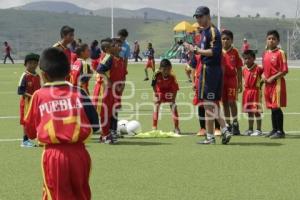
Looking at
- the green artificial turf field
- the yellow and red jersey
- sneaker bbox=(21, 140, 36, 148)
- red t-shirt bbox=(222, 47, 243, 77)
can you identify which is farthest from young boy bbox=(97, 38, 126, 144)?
the yellow and red jersey

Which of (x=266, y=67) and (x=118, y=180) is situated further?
(x=266, y=67)

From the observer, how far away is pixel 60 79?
543 cm

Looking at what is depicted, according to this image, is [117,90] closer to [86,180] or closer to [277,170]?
[277,170]

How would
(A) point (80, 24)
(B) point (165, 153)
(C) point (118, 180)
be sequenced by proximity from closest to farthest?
(C) point (118, 180) → (B) point (165, 153) → (A) point (80, 24)

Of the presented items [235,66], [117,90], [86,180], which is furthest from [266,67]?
[86,180]

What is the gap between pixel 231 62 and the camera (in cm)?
1268

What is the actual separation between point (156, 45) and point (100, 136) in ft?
389

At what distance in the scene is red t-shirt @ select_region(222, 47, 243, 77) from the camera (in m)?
12.6

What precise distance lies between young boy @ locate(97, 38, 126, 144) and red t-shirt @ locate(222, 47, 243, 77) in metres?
1.97

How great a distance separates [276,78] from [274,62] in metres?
0.28

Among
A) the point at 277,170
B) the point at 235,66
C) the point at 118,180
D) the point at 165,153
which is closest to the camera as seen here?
the point at 118,180

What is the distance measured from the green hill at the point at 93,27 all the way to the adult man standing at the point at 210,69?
10967 cm

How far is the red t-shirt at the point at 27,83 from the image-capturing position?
1080cm

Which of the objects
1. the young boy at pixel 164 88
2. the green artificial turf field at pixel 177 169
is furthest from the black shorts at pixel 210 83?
the young boy at pixel 164 88
